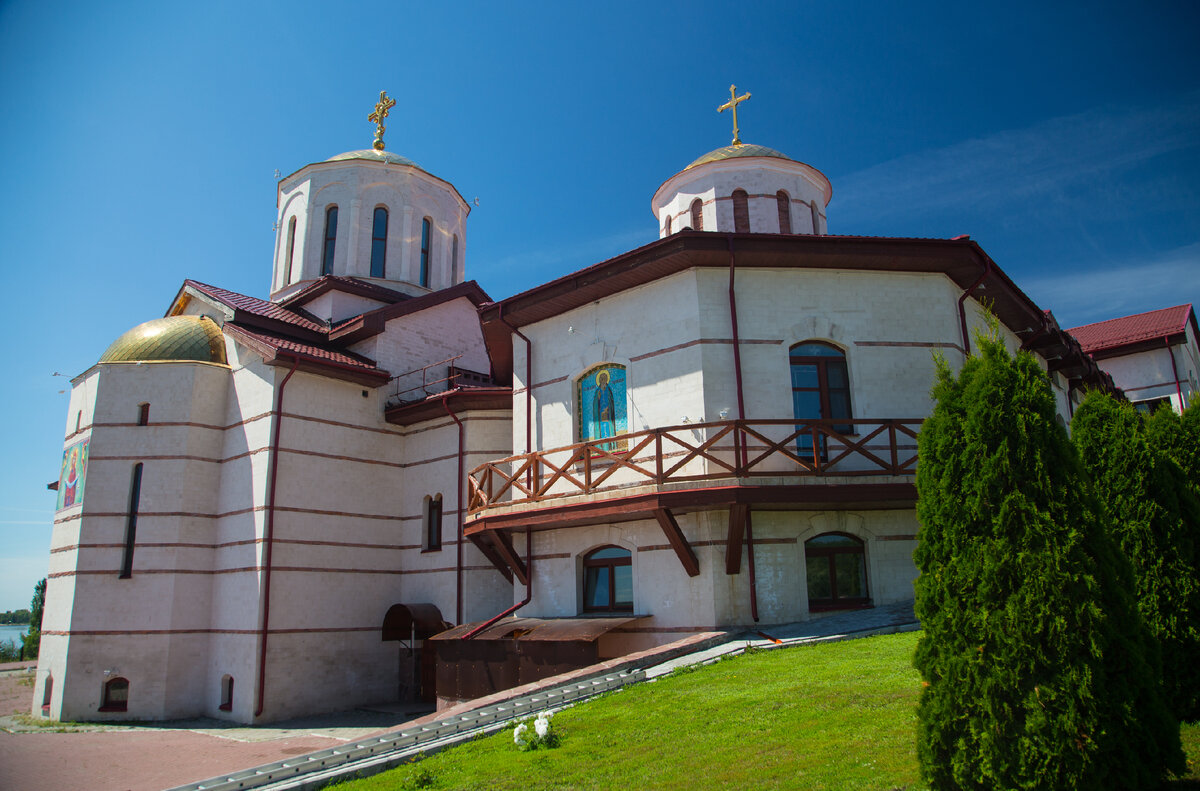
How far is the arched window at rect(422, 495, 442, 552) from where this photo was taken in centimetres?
1966

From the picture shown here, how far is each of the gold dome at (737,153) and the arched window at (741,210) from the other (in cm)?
93

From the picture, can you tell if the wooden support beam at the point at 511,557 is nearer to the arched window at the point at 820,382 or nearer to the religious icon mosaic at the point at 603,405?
the religious icon mosaic at the point at 603,405

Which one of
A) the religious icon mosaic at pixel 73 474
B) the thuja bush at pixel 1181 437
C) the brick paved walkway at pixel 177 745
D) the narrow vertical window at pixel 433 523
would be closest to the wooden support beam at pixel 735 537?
Result: the brick paved walkway at pixel 177 745

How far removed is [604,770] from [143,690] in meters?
14.9

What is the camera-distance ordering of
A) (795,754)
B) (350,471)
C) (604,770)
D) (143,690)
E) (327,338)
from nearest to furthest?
(795,754), (604,770), (143,690), (350,471), (327,338)

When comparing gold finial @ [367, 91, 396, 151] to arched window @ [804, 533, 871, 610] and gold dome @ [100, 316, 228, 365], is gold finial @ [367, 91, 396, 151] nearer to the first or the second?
gold dome @ [100, 316, 228, 365]

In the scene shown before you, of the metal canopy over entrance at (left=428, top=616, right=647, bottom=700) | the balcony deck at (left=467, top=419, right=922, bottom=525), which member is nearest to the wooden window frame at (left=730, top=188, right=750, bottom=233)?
the balcony deck at (left=467, top=419, right=922, bottom=525)

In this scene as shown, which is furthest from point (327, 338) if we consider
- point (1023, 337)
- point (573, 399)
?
point (1023, 337)

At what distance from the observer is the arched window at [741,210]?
19766 mm

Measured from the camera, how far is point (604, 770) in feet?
22.4

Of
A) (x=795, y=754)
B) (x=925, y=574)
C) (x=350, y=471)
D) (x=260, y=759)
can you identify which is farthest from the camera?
(x=350, y=471)

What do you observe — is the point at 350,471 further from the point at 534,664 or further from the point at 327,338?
the point at 534,664

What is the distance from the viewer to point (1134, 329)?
26500mm

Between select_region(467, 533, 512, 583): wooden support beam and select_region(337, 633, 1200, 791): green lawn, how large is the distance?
23.9ft
